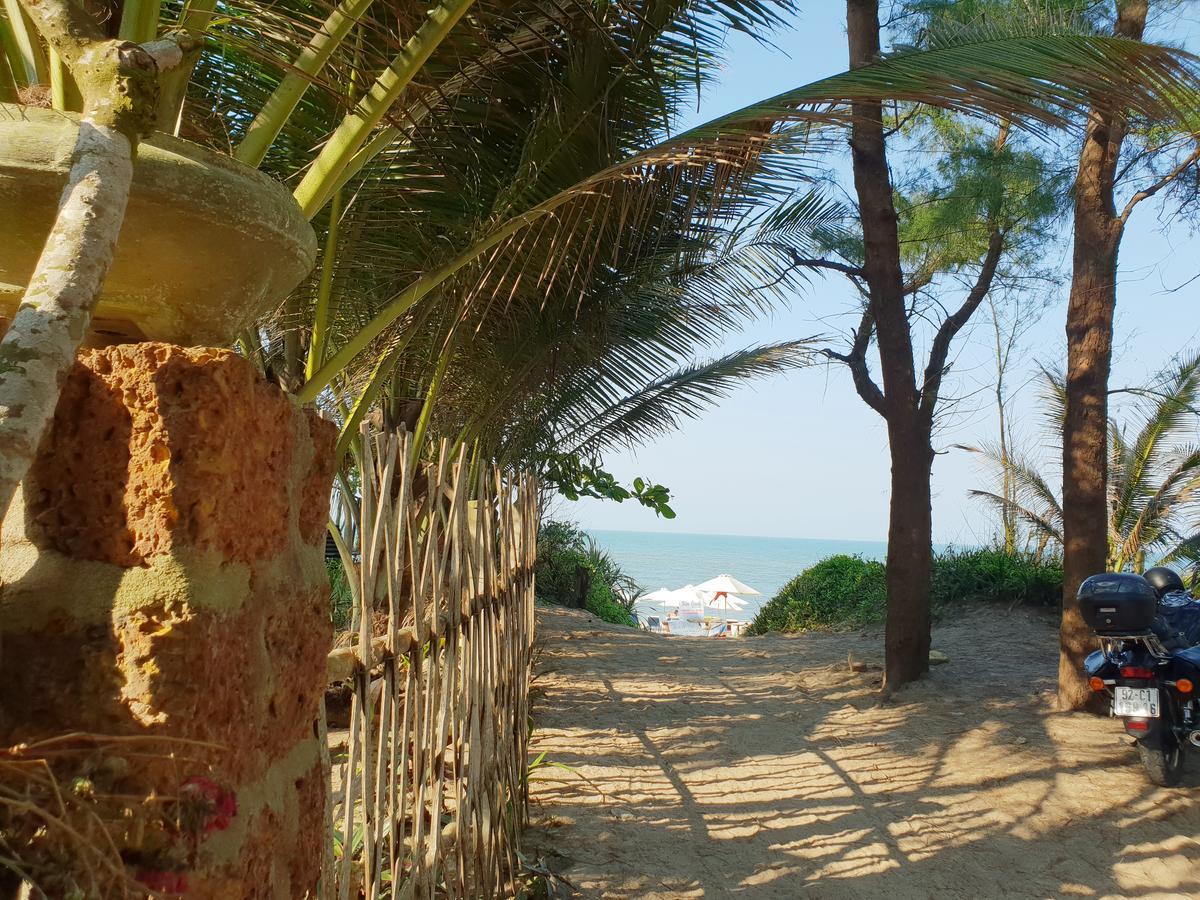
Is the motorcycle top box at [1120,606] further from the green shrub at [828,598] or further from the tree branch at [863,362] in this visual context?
the green shrub at [828,598]

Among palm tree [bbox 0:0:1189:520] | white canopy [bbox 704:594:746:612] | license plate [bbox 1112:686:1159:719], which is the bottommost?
white canopy [bbox 704:594:746:612]

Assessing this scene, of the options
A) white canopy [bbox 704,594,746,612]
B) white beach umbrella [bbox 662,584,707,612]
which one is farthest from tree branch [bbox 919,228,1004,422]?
white beach umbrella [bbox 662,584,707,612]

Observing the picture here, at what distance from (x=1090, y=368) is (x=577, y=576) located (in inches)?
317

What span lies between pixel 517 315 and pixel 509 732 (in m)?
2.55

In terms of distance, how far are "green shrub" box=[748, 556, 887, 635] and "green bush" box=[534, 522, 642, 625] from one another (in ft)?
7.72

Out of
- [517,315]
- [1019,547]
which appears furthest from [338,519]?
[1019,547]

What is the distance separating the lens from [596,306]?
5840 millimetres

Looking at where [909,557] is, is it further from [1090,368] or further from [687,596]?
[687,596]

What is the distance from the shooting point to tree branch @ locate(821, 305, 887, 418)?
7.54 meters

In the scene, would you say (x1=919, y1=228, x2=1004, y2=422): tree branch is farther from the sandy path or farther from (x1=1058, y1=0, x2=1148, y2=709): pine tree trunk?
the sandy path

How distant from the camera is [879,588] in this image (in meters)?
11.7

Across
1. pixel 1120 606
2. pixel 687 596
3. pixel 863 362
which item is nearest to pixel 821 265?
pixel 863 362

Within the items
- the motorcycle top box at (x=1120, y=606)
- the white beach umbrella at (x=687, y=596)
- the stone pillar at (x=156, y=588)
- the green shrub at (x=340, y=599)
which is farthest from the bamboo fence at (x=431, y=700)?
the white beach umbrella at (x=687, y=596)

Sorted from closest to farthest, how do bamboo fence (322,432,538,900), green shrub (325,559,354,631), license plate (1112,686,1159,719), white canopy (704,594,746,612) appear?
bamboo fence (322,432,538,900)
license plate (1112,686,1159,719)
green shrub (325,559,354,631)
white canopy (704,594,746,612)
